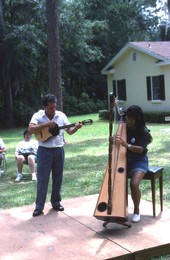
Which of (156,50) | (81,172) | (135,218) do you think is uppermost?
(156,50)

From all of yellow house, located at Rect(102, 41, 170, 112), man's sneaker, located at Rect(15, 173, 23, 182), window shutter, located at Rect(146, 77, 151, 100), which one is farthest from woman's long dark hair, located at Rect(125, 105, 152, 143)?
window shutter, located at Rect(146, 77, 151, 100)

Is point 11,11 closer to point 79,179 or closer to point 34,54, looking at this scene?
point 34,54

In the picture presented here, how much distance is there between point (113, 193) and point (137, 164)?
0.65 meters

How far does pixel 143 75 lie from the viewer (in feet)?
72.0

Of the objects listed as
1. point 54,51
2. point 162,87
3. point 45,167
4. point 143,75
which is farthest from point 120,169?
point 143,75

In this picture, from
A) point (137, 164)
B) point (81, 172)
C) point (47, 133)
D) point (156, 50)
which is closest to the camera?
point (137, 164)

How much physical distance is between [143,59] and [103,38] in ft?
32.1

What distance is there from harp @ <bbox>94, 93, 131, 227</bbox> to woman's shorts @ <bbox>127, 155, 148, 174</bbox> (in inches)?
9.7

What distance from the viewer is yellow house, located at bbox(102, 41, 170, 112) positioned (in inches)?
803

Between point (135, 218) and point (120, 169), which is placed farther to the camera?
point (135, 218)

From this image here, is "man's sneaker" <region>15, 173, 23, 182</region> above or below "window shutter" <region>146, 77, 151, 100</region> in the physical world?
below

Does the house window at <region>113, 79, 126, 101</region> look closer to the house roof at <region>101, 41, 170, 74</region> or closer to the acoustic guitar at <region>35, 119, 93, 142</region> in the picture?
the house roof at <region>101, 41, 170, 74</region>

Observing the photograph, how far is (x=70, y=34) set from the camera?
2283 cm

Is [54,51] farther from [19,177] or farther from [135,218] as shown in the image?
[135,218]
